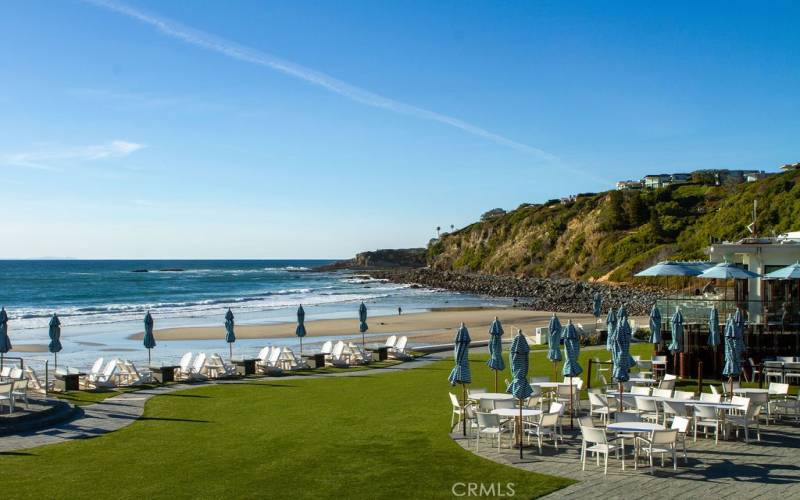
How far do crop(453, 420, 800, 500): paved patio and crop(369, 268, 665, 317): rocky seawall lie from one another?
36192 mm

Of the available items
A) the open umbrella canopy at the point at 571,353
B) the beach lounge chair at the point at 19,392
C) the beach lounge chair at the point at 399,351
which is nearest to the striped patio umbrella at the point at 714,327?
the open umbrella canopy at the point at 571,353

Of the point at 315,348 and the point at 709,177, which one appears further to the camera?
the point at 709,177

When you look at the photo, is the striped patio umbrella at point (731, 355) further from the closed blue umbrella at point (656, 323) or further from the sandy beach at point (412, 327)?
the sandy beach at point (412, 327)

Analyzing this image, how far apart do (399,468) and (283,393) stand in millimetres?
9075

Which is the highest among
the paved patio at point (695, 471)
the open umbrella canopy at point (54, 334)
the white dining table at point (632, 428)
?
the open umbrella canopy at point (54, 334)

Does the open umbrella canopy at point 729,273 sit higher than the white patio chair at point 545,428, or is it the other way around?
the open umbrella canopy at point 729,273

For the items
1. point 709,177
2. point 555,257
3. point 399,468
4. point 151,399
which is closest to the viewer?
point 399,468

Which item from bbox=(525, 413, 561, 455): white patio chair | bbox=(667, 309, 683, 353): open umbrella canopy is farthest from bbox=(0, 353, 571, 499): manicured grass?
bbox=(667, 309, 683, 353): open umbrella canopy

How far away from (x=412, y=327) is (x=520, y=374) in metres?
33.0

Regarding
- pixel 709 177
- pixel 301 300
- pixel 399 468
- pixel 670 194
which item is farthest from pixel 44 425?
pixel 709 177

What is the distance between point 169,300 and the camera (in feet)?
253

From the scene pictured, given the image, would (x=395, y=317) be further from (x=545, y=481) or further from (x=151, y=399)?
(x=545, y=481)
